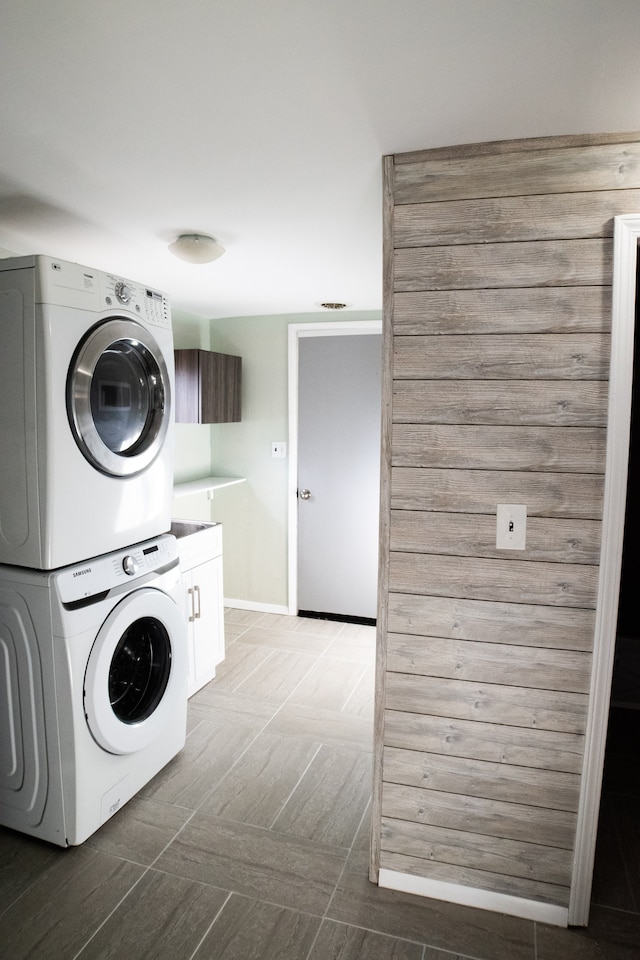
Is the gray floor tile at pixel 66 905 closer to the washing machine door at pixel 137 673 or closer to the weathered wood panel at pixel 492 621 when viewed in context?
the washing machine door at pixel 137 673

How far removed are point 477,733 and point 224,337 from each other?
133 inches

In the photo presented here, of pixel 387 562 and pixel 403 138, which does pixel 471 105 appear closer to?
pixel 403 138

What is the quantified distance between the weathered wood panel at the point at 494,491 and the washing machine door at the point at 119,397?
3.45 ft

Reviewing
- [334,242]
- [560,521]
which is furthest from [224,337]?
[560,521]

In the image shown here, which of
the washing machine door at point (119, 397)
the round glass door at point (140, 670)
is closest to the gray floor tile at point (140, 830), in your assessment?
the round glass door at point (140, 670)

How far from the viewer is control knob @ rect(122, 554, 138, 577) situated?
87.1 inches

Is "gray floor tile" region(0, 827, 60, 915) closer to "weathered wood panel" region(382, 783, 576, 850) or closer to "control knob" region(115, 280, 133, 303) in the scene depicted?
"weathered wood panel" region(382, 783, 576, 850)

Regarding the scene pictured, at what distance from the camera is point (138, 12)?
1.04 m

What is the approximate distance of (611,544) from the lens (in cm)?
161

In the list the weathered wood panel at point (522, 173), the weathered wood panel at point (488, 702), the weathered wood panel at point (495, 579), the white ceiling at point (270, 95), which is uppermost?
the white ceiling at point (270, 95)

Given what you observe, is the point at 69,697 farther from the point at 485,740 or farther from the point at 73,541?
the point at 485,740

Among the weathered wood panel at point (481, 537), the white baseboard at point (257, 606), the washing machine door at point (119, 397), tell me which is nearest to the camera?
the weathered wood panel at point (481, 537)

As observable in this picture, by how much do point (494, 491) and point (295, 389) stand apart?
2660 millimetres

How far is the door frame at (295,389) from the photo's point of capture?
13.1 feet
